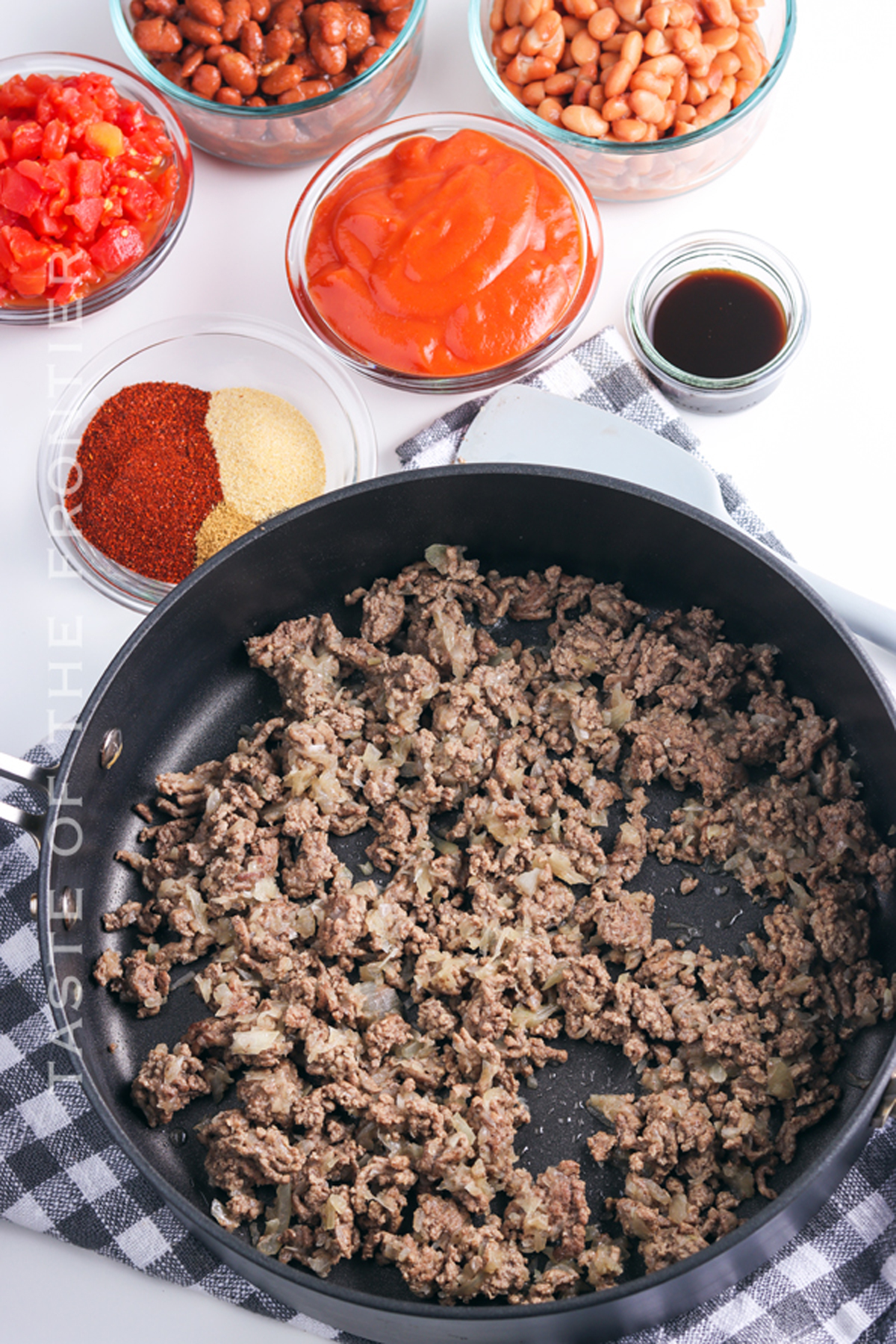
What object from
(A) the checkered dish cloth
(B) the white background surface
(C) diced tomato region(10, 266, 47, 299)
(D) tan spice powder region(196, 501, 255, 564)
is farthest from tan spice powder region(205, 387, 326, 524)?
(A) the checkered dish cloth

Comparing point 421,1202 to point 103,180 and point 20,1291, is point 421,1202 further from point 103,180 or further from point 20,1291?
point 103,180

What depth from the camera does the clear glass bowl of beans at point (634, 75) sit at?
2436 millimetres

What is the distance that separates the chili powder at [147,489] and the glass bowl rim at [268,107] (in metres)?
0.63

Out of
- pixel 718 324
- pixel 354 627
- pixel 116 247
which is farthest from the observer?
pixel 718 324

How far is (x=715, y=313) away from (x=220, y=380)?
3.59ft

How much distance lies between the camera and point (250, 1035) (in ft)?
6.45

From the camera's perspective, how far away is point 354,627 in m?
2.36

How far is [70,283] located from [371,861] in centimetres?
138

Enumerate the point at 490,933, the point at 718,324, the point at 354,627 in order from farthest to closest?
the point at 718,324
the point at 354,627
the point at 490,933

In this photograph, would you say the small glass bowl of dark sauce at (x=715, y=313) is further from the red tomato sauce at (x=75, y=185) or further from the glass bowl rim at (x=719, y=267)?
the red tomato sauce at (x=75, y=185)

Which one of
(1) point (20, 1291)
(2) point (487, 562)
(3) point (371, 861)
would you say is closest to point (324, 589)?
(2) point (487, 562)

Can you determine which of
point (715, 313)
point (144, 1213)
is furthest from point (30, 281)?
point (144, 1213)

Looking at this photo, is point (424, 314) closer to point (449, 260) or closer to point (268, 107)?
point (449, 260)

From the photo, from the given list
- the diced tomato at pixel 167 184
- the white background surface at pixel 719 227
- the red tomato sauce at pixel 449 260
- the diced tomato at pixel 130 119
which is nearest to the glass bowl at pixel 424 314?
the red tomato sauce at pixel 449 260
